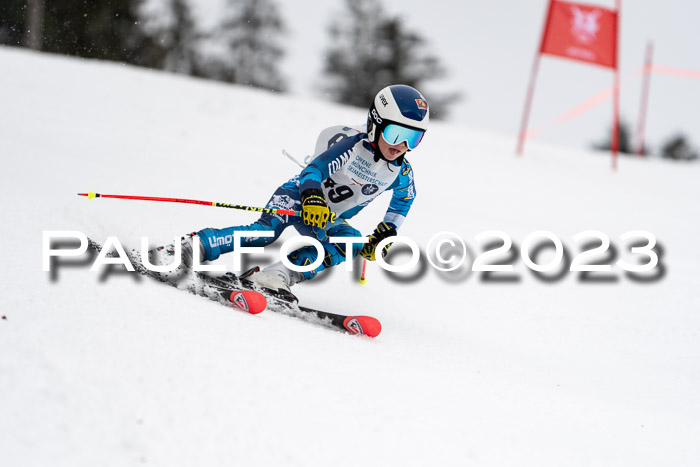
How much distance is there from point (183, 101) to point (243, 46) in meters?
18.3

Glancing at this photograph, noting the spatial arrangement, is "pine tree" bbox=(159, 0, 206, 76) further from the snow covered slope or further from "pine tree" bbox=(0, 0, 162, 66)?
the snow covered slope

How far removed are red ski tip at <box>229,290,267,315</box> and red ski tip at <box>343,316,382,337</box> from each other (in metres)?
0.51

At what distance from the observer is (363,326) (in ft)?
11.1

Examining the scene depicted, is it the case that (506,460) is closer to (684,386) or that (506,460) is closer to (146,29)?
(684,386)

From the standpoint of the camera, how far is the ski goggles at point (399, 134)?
3596 mm

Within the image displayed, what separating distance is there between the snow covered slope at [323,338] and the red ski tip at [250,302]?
0.27 ft

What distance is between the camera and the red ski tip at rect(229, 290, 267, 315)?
311cm

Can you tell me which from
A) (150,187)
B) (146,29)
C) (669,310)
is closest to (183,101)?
(150,187)

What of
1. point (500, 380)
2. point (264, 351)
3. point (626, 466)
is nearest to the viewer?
point (626, 466)

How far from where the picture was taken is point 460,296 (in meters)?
4.97

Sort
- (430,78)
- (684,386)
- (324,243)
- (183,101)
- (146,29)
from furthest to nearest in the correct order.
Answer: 1. (430,78)
2. (146,29)
3. (183,101)
4. (324,243)
5. (684,386)

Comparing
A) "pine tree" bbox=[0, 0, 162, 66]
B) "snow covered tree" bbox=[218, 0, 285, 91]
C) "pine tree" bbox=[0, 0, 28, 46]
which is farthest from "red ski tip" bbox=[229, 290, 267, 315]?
"snow covered tree" bbox=[218, 0, 285, 91]

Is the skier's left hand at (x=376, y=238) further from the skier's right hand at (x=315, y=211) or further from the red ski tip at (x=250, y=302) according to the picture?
the red ski tip at (x=250, y=302)

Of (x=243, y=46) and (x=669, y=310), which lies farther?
(x=243, y=46)
